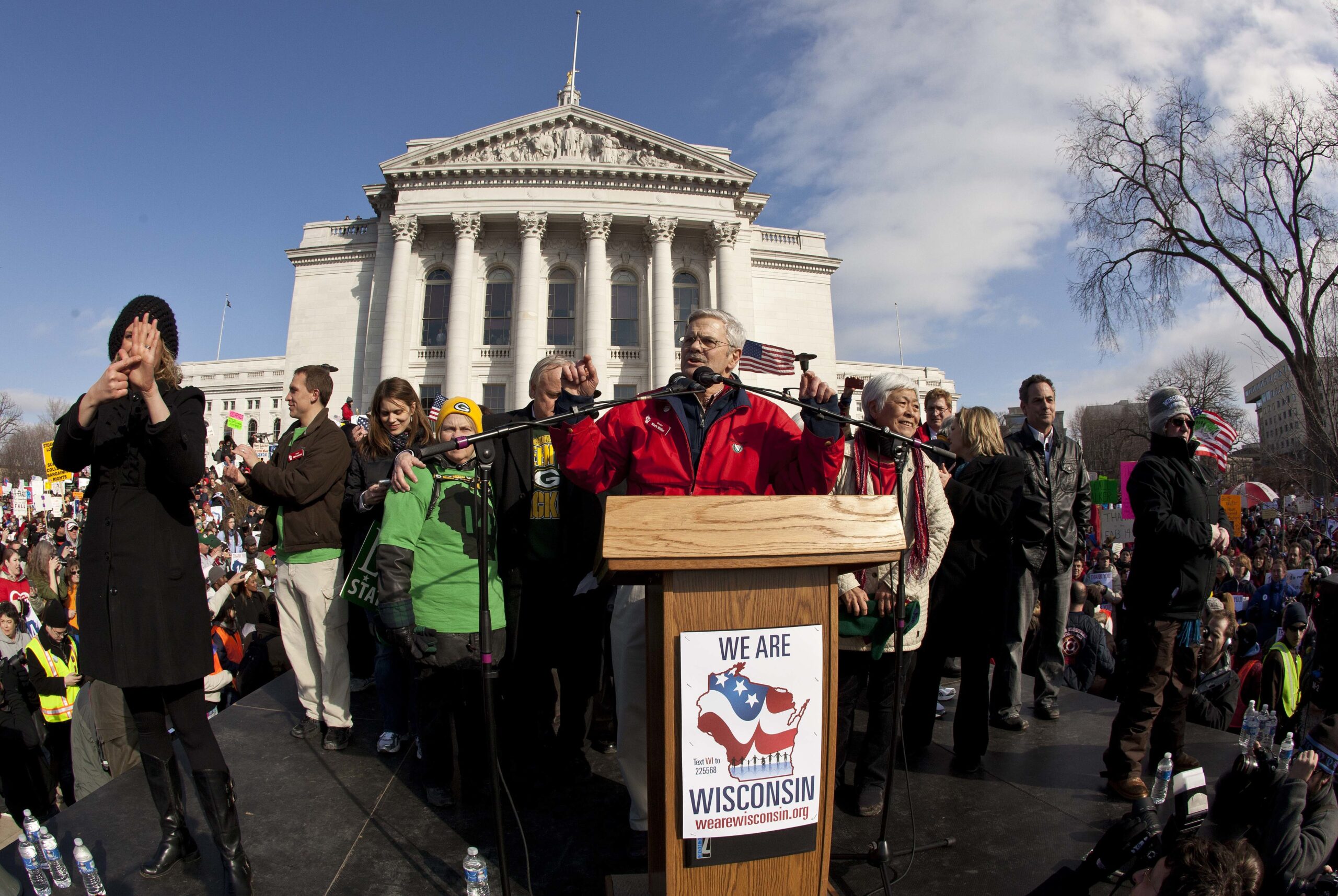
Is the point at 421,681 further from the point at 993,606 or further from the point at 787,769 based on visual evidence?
the point at 993,606

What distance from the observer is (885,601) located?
3.51m

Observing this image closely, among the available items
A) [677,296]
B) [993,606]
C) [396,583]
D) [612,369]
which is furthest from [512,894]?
[677,296]

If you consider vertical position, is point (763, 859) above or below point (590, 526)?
below

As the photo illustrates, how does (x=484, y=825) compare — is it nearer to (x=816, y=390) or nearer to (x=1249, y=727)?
(x=816, y=390)

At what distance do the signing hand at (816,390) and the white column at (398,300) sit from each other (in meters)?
34.2

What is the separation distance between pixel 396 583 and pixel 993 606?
3.44 m

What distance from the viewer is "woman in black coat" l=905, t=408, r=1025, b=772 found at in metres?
4.23

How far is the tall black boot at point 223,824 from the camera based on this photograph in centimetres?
295

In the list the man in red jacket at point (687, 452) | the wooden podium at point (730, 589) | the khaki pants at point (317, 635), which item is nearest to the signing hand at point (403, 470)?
the man in red jacket at point (687, 452)

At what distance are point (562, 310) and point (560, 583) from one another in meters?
34.1

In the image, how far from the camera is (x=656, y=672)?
7.27 feet

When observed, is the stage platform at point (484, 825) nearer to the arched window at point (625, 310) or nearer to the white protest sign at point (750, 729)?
the white protest sign at point (750, 729)

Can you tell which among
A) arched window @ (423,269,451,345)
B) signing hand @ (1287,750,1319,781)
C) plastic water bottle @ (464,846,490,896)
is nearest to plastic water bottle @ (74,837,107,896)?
plastic water bottle @ (464,846,490,896)

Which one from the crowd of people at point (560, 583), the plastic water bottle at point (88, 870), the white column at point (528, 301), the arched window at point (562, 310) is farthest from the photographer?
the arched window at point (562, 310)
